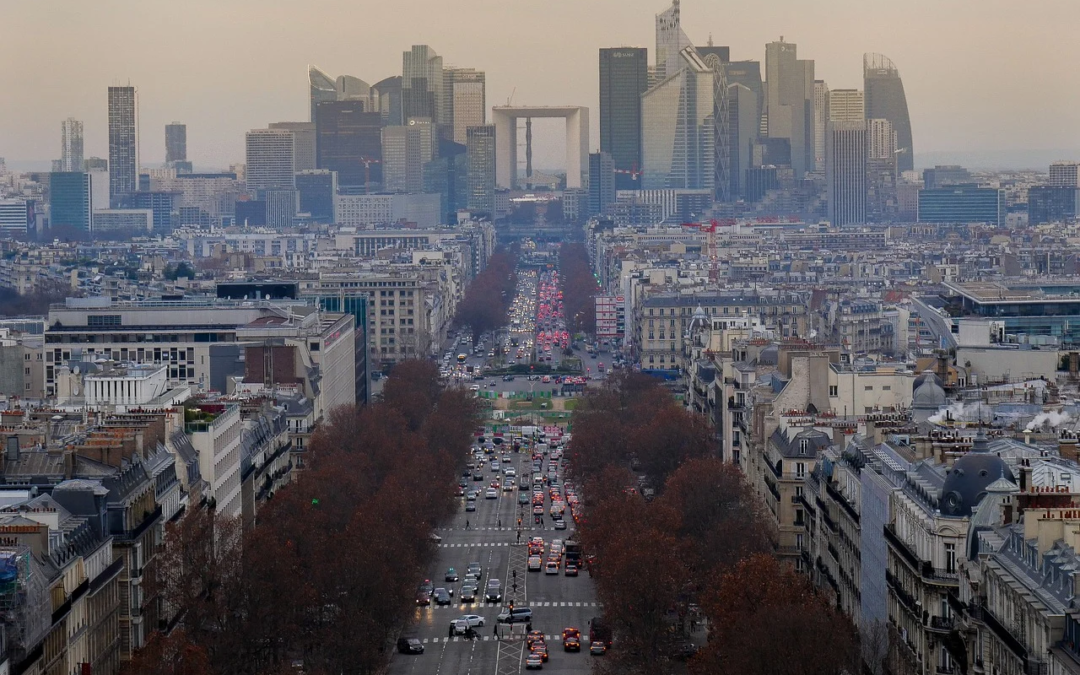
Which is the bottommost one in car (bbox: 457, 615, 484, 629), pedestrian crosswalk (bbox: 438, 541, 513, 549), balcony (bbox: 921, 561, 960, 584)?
pedestrian crosswalk (bbox: 438, 541, 513, 549)

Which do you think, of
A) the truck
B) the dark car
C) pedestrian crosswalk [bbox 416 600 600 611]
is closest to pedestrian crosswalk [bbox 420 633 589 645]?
pedestrian crosswalk [bbox 416 600 600 611]

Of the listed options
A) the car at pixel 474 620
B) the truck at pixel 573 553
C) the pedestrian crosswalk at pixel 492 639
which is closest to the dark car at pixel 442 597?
the car at pixel 474 620

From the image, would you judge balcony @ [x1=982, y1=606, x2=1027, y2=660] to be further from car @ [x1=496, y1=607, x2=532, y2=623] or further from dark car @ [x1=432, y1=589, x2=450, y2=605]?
dark car @ [x1=432, y1=589, x2=450, y2=605]

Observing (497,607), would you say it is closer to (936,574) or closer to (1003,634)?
(936,574)

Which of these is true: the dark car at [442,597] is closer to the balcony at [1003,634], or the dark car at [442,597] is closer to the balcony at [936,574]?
the balcony at [936,574]

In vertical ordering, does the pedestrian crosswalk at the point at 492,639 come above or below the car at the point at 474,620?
below

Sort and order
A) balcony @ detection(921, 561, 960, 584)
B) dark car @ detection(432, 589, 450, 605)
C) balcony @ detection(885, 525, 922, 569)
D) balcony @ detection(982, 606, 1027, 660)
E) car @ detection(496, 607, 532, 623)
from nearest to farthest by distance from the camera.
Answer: balcony @ detection(982, 606, 1027, 660) < balcony @ detection(921, 561, 960, 584) < balcony @ detection(885, 525, 922, 569) < car @ detection(496, 607, 532, 623) < dark car @ detection(432, 589, 450, 605)

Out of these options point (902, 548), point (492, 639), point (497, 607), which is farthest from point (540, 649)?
point (902, 548)
